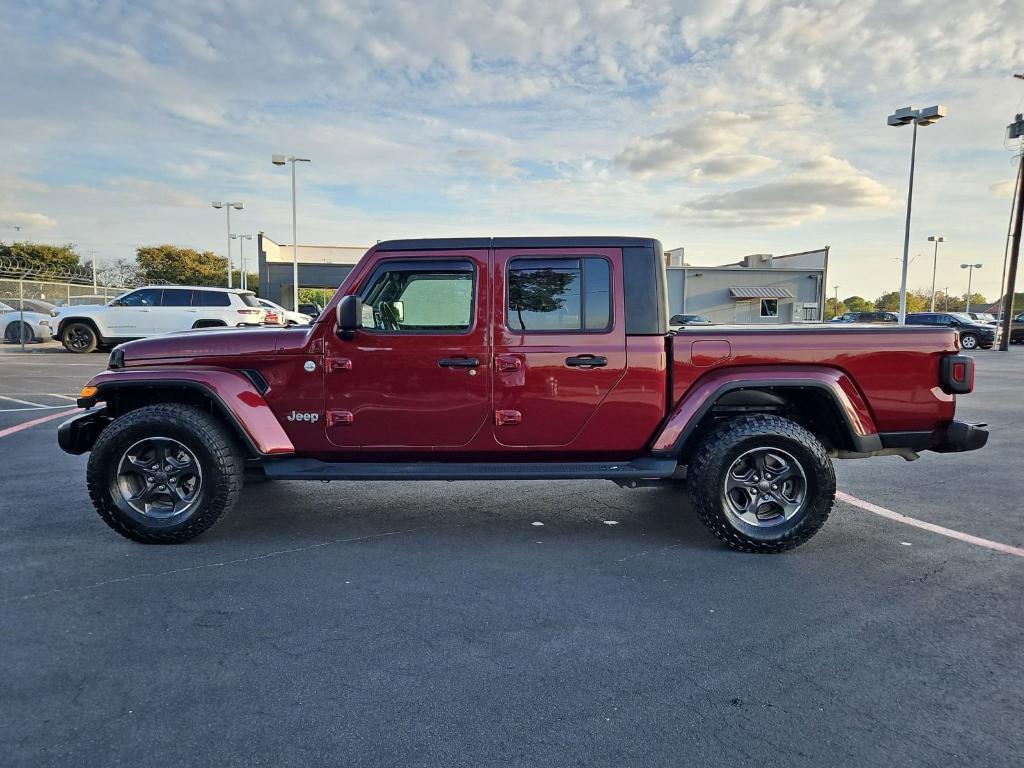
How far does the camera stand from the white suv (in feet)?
55.1

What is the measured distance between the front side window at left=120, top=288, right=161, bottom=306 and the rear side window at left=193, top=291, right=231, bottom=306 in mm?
1029

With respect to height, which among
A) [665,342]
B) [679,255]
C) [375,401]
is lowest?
[375,401]

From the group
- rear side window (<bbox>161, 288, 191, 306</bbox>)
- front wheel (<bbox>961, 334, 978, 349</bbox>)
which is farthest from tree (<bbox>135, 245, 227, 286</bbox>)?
front wheel (<bbox>961, 334, 978, 349</bbox>)

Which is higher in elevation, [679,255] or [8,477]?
[679,255]

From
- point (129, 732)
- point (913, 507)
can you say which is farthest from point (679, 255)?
point (129, 732)

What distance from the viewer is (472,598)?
3.28 m

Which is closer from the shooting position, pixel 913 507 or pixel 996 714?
pixel 996 714

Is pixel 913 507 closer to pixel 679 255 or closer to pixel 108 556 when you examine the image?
pixel 108 556

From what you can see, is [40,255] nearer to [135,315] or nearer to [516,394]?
[135,315]

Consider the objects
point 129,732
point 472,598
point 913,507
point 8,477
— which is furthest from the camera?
point 8,477

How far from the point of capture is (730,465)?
392 cm

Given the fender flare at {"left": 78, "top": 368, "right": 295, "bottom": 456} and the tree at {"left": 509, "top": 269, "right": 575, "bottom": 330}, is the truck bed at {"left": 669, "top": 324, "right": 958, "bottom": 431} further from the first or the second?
the fender flare at {"left": 78, "top": 368, "right": 295, "bottom": 456}

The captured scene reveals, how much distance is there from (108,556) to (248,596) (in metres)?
1.18

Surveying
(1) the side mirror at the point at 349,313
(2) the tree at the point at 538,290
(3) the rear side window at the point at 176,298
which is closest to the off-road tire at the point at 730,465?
(2) the tree at the point at 538,290
